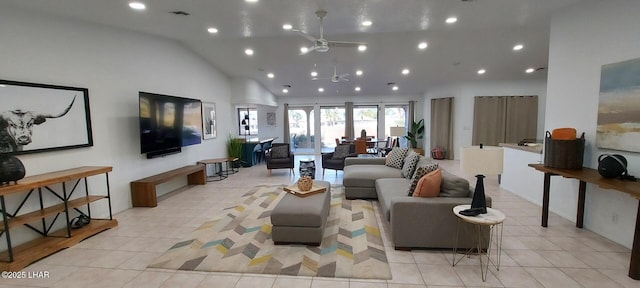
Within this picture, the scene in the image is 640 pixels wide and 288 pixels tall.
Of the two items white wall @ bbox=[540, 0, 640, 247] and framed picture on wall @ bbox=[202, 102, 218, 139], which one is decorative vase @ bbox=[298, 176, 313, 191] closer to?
white wall @ bbox=[540, 0, 640, 247]

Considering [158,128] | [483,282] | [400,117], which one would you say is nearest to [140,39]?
[158,128]

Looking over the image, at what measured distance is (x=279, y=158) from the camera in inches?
282

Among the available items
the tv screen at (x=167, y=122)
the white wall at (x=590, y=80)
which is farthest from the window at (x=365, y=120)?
the white wall at (x=590, y=80)

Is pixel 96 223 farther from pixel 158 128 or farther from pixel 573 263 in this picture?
pixel 573 263

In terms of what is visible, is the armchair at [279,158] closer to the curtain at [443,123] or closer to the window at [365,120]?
the window at [365,120]

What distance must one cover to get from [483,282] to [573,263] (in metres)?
1.13

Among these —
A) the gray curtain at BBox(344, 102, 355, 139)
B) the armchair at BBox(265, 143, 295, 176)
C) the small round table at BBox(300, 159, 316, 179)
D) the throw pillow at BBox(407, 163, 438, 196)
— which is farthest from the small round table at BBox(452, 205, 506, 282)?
the gray curtain at BBox(344, 102, 355, 139)

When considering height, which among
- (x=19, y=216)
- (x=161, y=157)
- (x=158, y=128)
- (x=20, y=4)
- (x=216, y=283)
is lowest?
(x=216, y=283)

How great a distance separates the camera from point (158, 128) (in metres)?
5.08

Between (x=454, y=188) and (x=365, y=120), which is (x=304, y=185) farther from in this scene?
(x=365, y=120)

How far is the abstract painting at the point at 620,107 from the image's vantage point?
2932 millimetres

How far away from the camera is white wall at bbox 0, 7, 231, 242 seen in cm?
322

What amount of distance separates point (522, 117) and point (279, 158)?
7708mm

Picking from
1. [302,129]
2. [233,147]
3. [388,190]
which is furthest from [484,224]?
[302,129]
